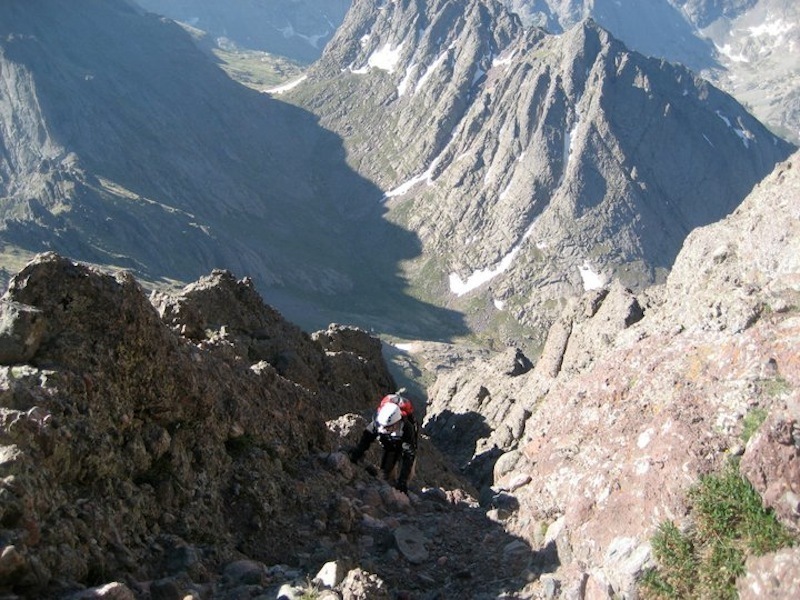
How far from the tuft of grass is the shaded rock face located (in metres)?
7.33

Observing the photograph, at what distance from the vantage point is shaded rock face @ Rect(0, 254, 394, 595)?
Answer: 1114cm

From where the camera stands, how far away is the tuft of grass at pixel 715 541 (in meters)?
10.7

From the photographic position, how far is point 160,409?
50.6ft

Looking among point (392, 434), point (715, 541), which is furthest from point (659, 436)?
point (392, 434)

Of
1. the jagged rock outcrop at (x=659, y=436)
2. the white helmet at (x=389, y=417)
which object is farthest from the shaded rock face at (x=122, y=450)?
the jagged rock outcrop at (x=659, y=436)

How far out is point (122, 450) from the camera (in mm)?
13828

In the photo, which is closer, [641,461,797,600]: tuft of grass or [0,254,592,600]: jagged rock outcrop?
[641,461,797,600]: tuft of grass

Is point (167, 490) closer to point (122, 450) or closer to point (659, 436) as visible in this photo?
point (122, 450)

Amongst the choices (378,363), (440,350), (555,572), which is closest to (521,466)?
(555,572)

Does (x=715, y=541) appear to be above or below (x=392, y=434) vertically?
above

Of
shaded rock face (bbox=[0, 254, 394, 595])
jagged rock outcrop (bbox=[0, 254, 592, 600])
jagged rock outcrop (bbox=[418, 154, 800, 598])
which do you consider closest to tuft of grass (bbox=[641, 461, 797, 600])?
jagged rock outcrop (bbox=[418, 154, 800, 598])

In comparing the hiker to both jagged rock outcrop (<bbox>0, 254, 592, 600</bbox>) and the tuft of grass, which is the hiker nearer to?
jagged rock outcrop (<bbox>0, 254, 592, 600</bbox>)

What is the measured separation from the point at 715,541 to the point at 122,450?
10.3m

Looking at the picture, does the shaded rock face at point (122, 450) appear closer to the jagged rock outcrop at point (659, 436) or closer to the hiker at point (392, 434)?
the hiker at point (392, 434)
